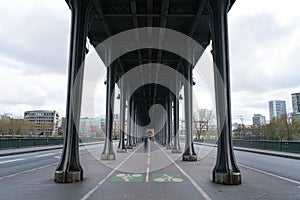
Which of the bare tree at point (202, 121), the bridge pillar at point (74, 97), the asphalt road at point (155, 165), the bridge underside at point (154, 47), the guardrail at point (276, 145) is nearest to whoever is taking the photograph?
the bridge pillar at point (74, 97)

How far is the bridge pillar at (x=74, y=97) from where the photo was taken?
10.1 metres

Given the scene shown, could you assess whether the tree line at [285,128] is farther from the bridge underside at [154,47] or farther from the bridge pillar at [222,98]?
the bridge pillar at [222,98]

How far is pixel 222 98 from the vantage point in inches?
417

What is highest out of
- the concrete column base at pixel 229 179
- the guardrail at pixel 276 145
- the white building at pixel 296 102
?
the white building at pixel 296 102

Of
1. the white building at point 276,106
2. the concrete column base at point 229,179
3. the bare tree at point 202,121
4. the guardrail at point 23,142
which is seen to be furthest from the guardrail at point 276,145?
the white building at point 276,106

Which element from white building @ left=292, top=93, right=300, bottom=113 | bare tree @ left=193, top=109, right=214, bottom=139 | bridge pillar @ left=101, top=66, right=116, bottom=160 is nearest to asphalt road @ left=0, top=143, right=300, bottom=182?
bridge pillar @ left=101, top=66, right=116, bottom=160

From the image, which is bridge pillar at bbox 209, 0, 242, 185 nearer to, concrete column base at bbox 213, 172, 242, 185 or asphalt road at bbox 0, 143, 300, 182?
concrete column base at bbox 213, 172, 242, 185

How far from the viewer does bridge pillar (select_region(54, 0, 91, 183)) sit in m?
10.1

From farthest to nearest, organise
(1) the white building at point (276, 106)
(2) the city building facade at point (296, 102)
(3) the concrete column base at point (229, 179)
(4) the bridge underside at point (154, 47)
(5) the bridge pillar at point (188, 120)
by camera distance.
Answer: (1) the white building at point (276, 106)
(2) the city building facade at point (296, 102)
(5) the bridge pillar at point (188, 120)
(4) the bridge underside at point (154, 47)
(3) the concrete column base at point (229, 179)

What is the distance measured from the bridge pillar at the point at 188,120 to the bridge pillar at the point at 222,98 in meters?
8.63

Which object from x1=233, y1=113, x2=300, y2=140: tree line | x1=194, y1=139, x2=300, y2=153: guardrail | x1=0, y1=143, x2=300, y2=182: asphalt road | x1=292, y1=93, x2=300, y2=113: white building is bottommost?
x1=0, y1=143, x2=300, y2=182: asphalt road

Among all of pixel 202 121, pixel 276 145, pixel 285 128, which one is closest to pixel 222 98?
pixel 276 145

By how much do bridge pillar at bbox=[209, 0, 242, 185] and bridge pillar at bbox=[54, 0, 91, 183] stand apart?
216 inches

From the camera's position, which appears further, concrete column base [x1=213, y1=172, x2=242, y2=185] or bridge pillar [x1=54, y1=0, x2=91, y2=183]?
bridge pillar [x1=54, y1=0, x2=91, y2=183]
